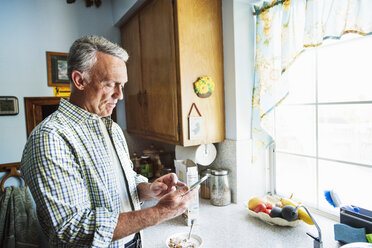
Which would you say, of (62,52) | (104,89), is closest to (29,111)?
(62,52)

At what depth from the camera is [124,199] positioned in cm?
108

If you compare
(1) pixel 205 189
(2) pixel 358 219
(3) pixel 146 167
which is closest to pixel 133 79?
(3) pixel 146 167

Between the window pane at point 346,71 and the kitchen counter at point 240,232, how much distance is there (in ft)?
2.25

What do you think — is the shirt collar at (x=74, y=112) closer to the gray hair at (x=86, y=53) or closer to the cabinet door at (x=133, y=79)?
the gray hair at (x=86, y=53)

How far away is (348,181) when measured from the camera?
137 centimetres

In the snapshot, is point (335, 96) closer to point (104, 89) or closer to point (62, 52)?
point (104, 89)

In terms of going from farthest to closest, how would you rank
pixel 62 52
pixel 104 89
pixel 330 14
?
pixel 62 52 < pixel 330 14 < pixel 104 89

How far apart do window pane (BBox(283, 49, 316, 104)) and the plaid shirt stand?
1094mm

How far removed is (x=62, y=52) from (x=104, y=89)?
1.54 meters

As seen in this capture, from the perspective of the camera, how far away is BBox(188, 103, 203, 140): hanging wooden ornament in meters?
1.59

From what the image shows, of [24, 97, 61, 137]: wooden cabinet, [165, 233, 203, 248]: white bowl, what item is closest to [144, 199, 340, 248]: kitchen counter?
[165, 233, 203, 248]: white bowl

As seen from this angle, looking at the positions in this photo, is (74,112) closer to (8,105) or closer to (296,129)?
(296,129)

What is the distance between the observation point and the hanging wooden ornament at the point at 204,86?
5.22 feet

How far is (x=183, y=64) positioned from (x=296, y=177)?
1008 mm
